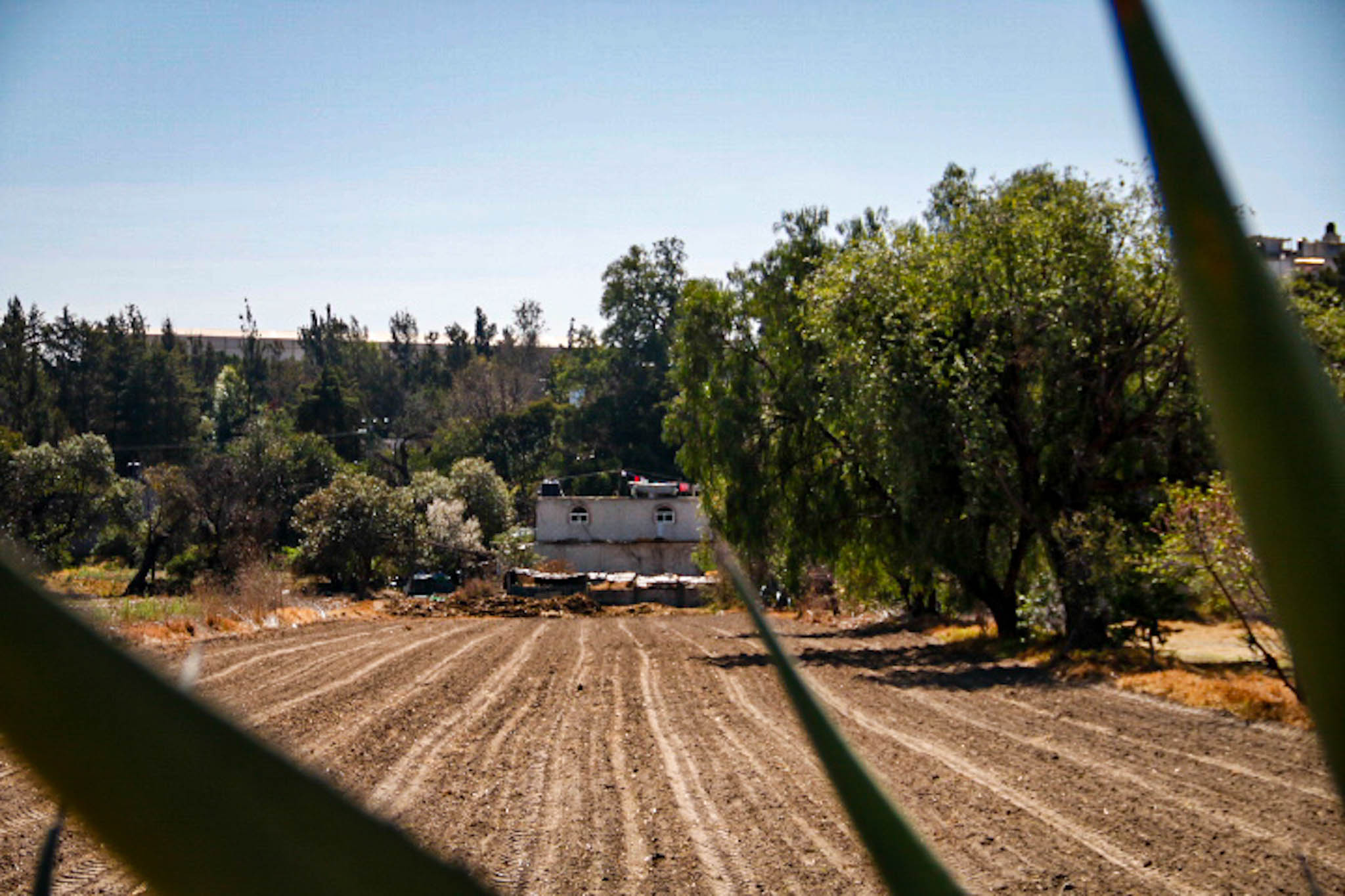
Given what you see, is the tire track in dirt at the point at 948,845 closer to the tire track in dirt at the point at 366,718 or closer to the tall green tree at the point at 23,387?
the tire track in dirt at the point at 366,718

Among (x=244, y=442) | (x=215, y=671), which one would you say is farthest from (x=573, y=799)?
(x=244, y=442)

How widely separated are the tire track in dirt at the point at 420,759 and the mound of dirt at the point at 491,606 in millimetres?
21579

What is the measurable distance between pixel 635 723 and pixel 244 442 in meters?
54.0

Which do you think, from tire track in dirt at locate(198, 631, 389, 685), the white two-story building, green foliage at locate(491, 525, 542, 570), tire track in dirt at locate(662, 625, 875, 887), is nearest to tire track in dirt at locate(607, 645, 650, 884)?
tire track in dirt at locate(662, 625, 875, 887)

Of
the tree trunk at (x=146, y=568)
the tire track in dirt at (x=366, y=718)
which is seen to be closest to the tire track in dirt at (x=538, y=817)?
the tire track in dirt at (x=366, y=718)

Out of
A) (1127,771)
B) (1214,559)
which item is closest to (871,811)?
(1127,771)

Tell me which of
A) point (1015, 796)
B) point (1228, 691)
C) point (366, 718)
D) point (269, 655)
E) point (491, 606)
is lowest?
point (491, 606)

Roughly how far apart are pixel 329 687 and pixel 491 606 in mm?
24794

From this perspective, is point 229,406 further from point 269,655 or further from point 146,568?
point 269,655

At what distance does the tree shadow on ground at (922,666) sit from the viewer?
57.0 ft

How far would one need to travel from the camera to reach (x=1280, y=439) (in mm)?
333

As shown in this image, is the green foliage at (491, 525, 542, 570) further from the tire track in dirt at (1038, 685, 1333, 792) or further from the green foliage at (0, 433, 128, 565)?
the tire track in dirt at (1038, 685, 1333, 792)

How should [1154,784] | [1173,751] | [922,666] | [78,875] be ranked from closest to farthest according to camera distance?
[78,875] < [1154,784] < [1173,751] < [922,666]

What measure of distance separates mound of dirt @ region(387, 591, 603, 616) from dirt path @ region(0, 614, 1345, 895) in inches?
805
